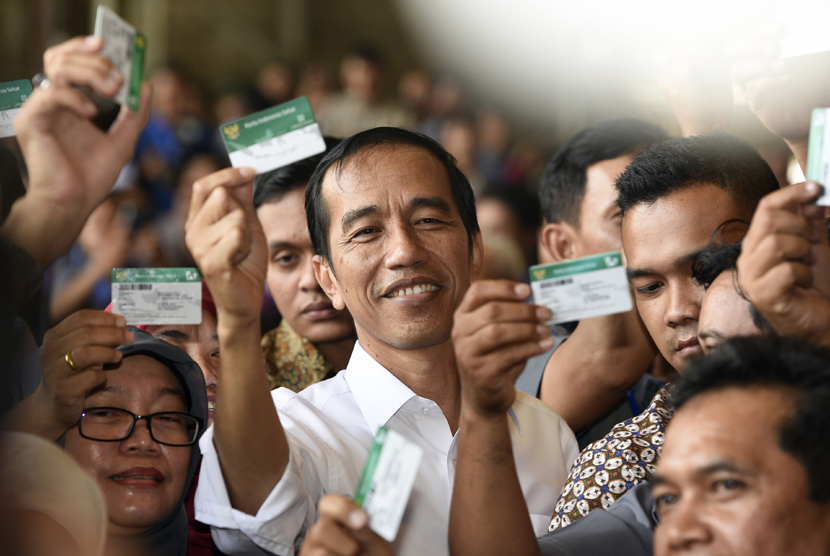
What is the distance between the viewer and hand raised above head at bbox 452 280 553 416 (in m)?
1.40

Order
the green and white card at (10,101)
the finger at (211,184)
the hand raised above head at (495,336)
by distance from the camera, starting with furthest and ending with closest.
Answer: the green and white card at (10,101) < the finger at (211,184) < the hand raised above head at (495,336)

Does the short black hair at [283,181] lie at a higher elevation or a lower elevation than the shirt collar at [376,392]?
higher

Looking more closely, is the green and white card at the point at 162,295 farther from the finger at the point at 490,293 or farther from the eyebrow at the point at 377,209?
the finger at the point at 490,293

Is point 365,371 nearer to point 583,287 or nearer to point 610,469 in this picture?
point 610,469

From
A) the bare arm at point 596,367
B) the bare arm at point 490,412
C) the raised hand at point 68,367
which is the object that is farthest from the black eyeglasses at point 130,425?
the bare arm at point 596,367

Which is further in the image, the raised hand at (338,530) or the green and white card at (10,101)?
the green and white card at (10,101)

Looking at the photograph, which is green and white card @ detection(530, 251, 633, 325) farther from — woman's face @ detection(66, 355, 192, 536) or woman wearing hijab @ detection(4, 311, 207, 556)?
woman's face @ detection(66, 355, 192, 536)

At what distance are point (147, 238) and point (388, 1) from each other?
641cm

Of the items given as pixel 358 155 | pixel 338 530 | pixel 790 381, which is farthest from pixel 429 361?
pixel 790 381

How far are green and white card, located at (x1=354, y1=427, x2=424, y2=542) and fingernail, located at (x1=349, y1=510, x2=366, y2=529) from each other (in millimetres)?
13

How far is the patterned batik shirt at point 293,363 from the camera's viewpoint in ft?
8.91

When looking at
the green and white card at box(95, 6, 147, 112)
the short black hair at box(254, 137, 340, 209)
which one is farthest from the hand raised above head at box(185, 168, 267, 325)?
the short black hair at box(254, 137, 340, 209)

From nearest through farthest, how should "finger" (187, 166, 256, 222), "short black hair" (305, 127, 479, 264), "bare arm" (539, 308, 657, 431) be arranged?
"finger" (187, 166, 256, 222), "short black hair" (305, 127, 479, 264), "bare arm" (539, 308, 657, 431)

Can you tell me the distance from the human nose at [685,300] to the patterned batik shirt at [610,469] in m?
0.24
